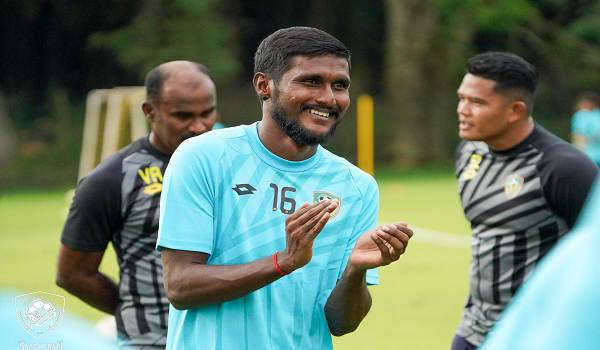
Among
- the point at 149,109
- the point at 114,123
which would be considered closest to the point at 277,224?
the point at 149,109

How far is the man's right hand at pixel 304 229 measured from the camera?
254 centimetres

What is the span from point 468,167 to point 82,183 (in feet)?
8.25

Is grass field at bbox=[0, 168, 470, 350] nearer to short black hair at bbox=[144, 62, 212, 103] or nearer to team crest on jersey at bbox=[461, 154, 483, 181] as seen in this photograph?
short black hair at bbox=[144, 62, 212, 103]

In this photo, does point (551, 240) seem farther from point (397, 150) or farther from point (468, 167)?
point (397, 150)

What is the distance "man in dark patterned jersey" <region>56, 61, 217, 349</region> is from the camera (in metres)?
3.82

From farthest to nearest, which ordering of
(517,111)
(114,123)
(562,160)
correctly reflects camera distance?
(114,123)
(517,111)
(562,160)

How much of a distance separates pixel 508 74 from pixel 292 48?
245 centimetres

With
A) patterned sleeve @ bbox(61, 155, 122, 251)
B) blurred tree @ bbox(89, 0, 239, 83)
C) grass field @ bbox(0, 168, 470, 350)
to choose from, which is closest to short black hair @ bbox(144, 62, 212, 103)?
patterned sleeve @ bbox(61, 155, 122, 251)

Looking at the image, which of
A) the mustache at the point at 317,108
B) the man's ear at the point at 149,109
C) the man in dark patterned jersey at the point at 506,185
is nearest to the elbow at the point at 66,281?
the man's ear at the point at 149,109

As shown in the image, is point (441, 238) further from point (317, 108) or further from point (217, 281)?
point (217, 281)

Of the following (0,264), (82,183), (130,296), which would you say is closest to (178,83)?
(82,183)

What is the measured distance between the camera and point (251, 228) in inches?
110

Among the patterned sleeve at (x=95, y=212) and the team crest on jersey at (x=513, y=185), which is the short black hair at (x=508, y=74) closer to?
the team crest on jersey at (x=513, y=185)

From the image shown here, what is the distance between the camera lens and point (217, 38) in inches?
1087
